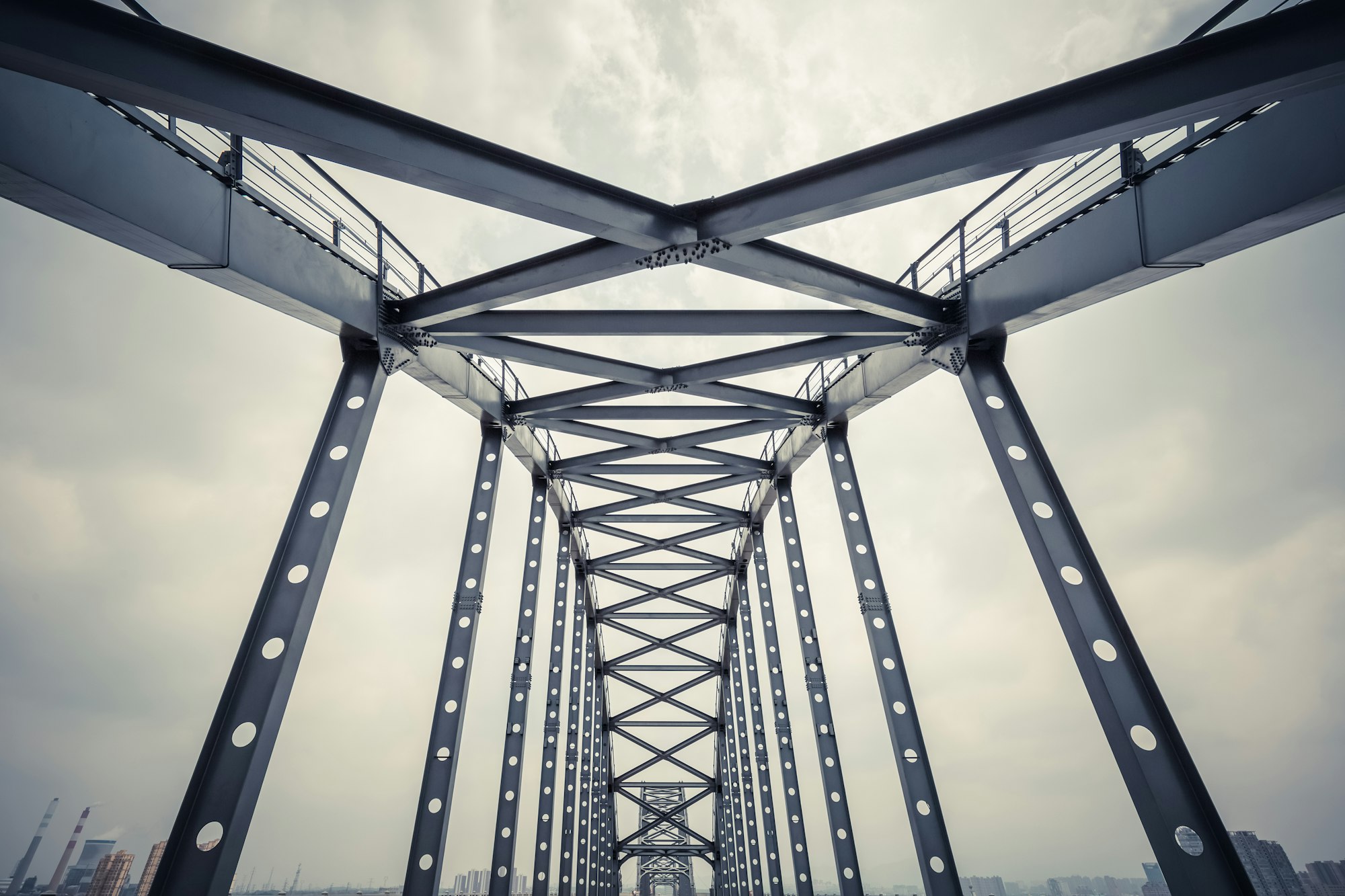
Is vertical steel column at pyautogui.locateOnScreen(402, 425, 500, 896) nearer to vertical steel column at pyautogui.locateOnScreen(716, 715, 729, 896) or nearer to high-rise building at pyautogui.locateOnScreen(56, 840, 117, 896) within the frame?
high-rise building at pyautogui.locateOnScreen(56, 840, 117, 896)

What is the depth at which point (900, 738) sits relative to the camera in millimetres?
11289

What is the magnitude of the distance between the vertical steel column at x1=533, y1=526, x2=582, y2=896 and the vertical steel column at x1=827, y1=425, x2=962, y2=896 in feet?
34.7

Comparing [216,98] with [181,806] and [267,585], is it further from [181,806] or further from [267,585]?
[181,806]

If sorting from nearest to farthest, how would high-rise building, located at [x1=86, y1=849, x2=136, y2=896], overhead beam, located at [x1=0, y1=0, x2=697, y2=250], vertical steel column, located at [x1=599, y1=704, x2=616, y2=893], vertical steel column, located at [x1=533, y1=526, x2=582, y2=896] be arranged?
overhead beam, located at [x1=0, y1=0, x2=697, y2=250]
high-rise building, located at [x1=86, y1=849, x2=136, y2=896]
vertical steel column, located at [x1=533, y1=526, x2=582, y2=896]
vertical steel column, located at [x1=599, y1=704, x2=616, y2=893]

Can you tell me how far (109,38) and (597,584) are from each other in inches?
1150

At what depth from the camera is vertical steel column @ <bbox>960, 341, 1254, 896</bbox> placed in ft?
21.6

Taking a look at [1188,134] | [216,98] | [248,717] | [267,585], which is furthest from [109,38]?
[1188,134]

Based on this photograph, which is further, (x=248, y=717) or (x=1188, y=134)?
(x=248, y=717)

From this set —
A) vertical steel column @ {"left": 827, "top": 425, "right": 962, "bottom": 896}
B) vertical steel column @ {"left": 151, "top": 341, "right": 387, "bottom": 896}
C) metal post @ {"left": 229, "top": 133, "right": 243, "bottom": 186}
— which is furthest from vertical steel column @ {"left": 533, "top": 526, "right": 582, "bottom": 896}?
metal post @ {"left": 229, "top": 133, "right": 243, "bottom": 186}

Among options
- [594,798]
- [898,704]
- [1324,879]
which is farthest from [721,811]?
[1324,879]

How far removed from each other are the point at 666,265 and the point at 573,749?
21.9 metres

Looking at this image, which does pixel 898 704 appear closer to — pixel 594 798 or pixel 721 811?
pixel 594 798

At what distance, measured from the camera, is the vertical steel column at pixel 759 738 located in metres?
23.7

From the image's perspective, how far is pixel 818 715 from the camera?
50.9ft
